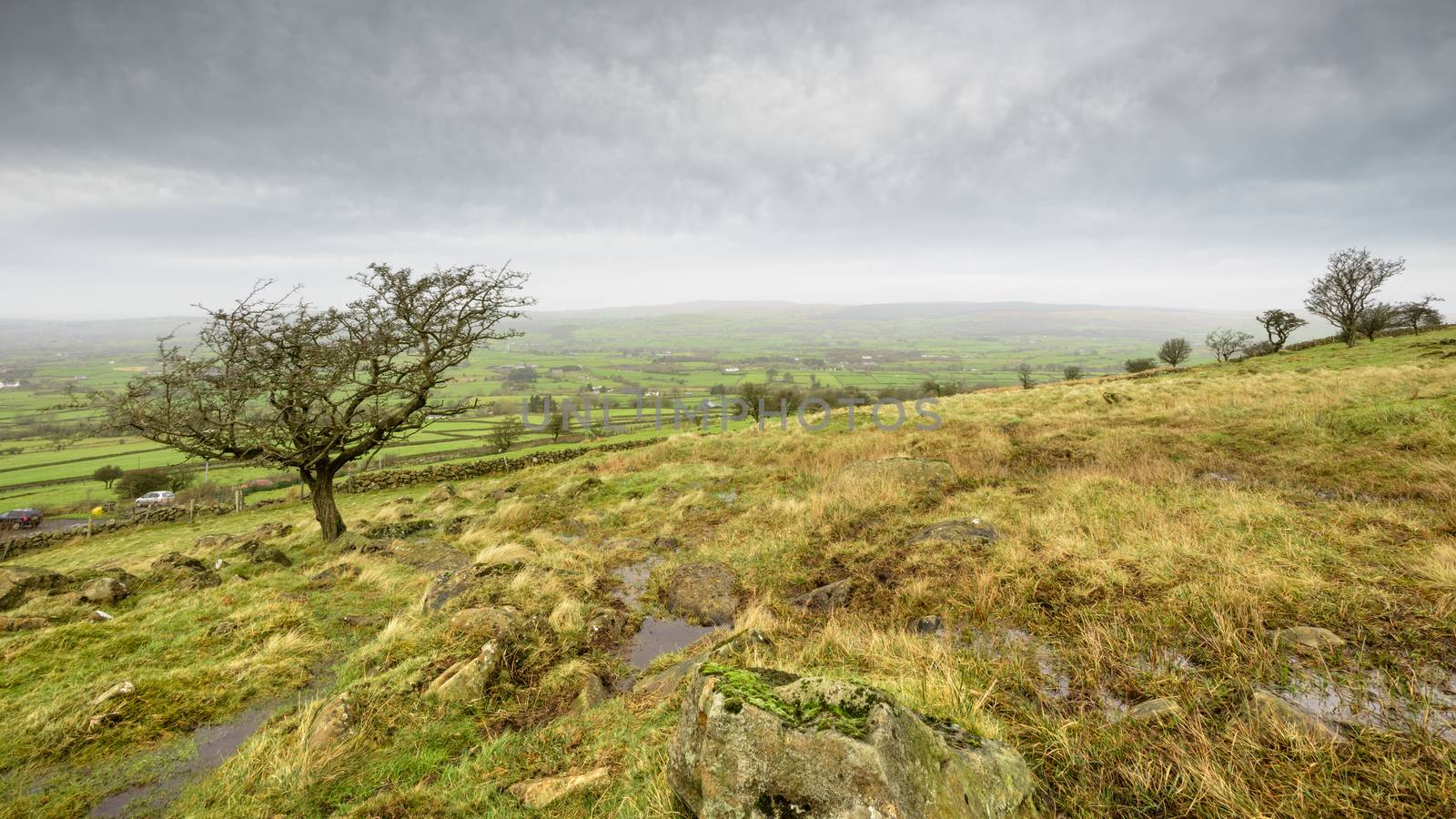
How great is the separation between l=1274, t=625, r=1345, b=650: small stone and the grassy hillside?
3.1 inches

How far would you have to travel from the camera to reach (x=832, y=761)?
291 centimetres

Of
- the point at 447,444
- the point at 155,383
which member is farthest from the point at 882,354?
the point at 155,383

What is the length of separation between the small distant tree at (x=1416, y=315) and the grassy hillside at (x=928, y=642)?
49161mm

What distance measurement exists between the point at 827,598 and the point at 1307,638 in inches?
198

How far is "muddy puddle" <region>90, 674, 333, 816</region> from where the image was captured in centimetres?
448

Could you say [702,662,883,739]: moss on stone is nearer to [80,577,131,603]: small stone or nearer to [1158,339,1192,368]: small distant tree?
[80,577,131,603]: small stone

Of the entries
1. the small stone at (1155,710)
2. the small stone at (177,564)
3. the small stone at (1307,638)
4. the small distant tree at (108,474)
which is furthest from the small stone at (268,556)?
the small distant tree at (108,474)

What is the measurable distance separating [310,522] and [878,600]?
69.8ft

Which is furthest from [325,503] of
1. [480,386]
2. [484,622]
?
[480,386]

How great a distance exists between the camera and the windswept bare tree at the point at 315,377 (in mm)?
12047

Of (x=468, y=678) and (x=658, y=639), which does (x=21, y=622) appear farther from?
(x=658, y=639)

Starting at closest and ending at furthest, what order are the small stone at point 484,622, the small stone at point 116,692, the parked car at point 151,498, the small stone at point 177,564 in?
the small stone at point 116,692, the small stone at point 484,622, the small stone at point 177,564, the parked car at point 151,498

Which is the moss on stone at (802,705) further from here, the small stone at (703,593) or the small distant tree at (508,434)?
the small distant tree at (508,434)

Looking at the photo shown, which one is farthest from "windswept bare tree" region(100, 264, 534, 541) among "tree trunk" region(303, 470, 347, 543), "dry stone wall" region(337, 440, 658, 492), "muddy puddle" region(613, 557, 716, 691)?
"dry stone wall" region(337, 440, 658, 492)
